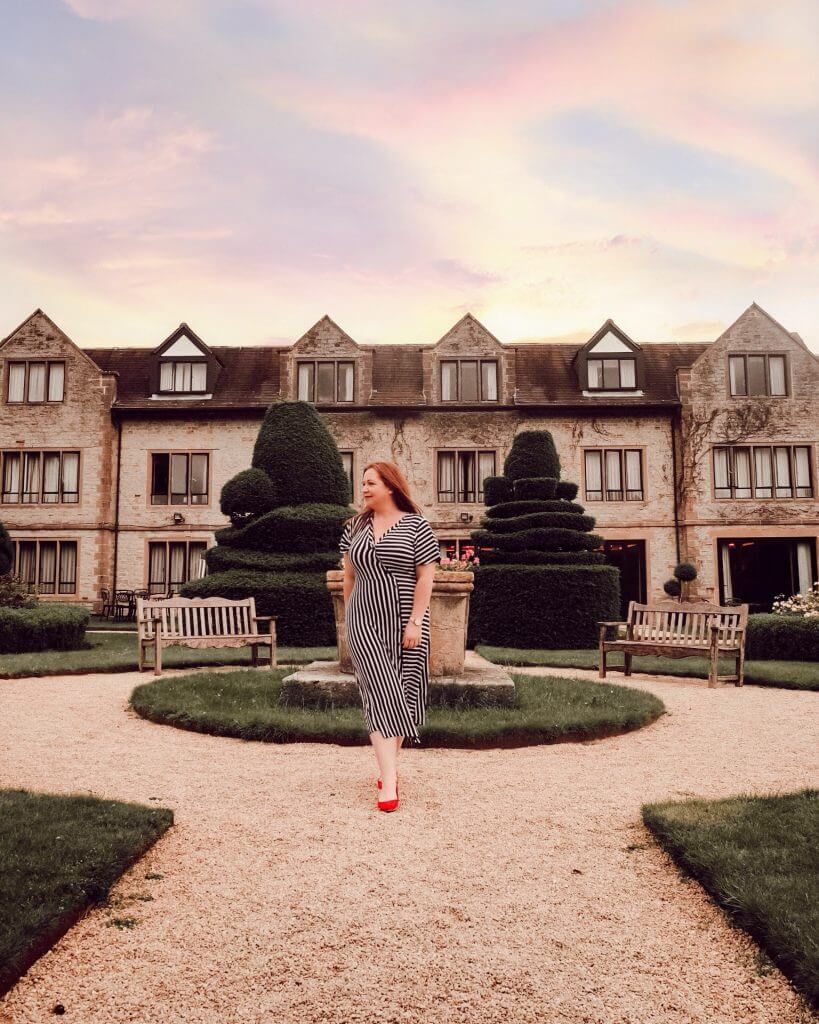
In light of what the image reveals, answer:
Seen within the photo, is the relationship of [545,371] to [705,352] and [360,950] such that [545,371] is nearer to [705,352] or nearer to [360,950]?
[705,352]

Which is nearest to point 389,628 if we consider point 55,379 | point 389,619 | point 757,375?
point 389,619

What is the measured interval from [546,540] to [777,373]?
14.8 meters

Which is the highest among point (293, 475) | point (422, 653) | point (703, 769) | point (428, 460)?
point (428, 460)

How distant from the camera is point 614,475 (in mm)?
26469

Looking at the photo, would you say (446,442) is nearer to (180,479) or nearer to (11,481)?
(180,479)

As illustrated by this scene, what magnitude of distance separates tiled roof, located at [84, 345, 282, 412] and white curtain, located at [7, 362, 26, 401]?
2.56 metres

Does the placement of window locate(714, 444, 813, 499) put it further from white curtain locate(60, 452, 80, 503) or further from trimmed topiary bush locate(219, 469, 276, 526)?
white curtain locate(60, 452, 80, 503)

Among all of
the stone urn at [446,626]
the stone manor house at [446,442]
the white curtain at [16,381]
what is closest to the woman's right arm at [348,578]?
the stone urn at [446,626]

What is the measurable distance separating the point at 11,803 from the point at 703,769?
473 cm

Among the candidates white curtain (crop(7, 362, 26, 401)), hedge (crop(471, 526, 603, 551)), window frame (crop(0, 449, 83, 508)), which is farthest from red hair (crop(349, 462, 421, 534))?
white curtain (crop(7, 362, 26, 401))

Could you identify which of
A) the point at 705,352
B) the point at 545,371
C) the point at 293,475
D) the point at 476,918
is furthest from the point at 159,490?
the point at 476,918

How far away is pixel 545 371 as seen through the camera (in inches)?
1094

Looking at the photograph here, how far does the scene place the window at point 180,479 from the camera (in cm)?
2678

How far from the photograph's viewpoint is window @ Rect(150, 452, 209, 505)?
26.8 meters
